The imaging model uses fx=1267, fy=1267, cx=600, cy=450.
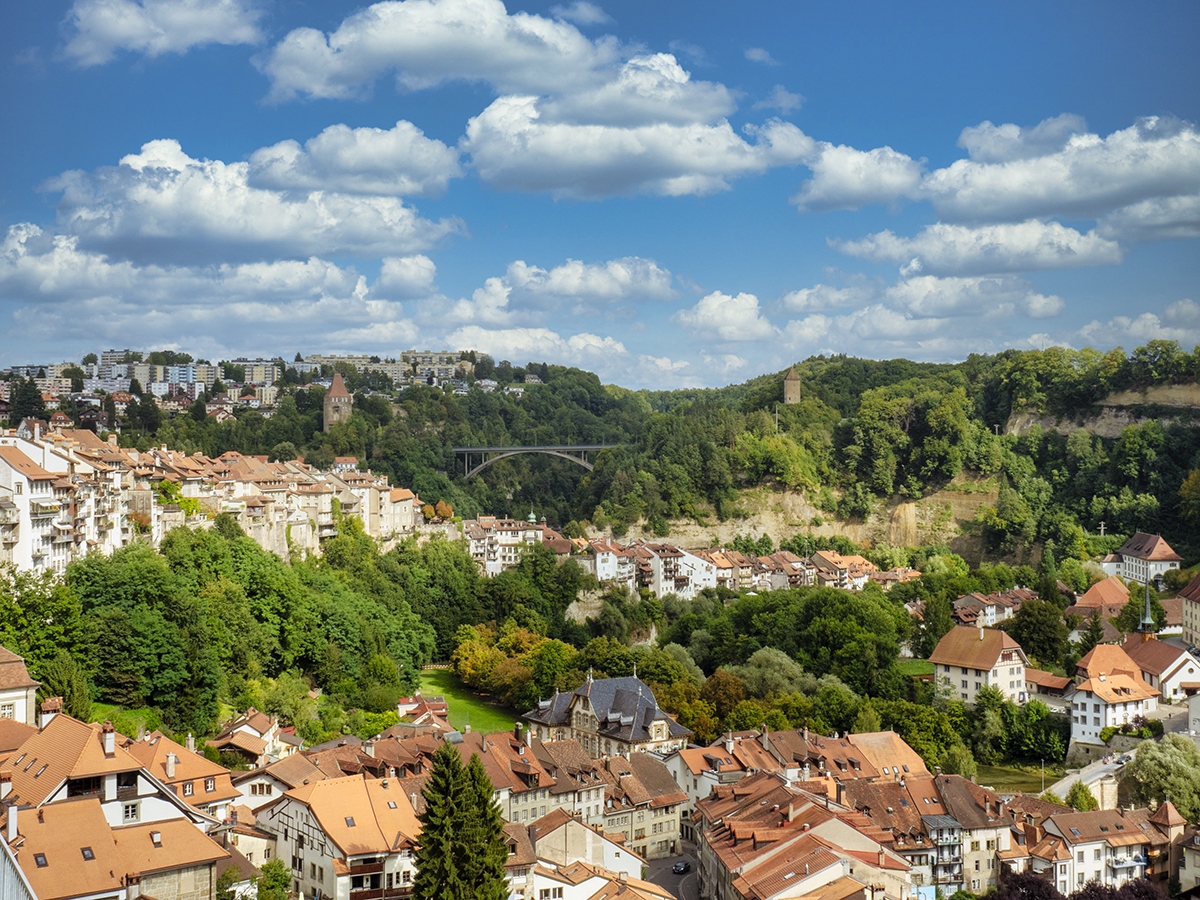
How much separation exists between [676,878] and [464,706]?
921 inches

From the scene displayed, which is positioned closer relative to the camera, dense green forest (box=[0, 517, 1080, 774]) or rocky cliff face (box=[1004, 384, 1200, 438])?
dense green forest (box=[0, 517, 1080, 774])

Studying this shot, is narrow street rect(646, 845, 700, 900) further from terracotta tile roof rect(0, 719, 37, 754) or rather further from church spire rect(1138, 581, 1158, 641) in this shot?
church spire rect(1138, 581, 1158, 641)

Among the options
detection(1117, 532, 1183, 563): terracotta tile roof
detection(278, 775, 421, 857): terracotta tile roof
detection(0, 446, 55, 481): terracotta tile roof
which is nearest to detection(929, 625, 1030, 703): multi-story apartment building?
detection(1117, 532, 1183, 563): terracotta tile roof

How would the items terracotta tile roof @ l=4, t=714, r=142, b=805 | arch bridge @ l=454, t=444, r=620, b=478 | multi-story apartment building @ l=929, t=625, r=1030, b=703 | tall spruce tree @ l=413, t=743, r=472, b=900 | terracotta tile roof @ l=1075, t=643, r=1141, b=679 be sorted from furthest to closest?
arch bridge @ l=454, t=444, r=620, b=478, multi-story apartment building @ l=929, t=625, r=1030, b=703, terracotta tile roof @ l=1075, t=643, r=1141, b=679, tall spruce tree @ l=413, t=743, r=472, b=900, terracotta tile roof @ l=4, t=714, r=142, b=805

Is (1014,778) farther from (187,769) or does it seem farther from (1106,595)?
(187,769)

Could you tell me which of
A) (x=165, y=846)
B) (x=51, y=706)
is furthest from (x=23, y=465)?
(x=165, y=846)

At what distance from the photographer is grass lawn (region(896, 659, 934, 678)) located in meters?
62.6

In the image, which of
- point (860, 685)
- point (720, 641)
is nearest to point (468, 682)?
point (720, 641)

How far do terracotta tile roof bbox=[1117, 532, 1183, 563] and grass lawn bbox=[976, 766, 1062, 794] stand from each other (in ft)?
109

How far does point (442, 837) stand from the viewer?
3000cm

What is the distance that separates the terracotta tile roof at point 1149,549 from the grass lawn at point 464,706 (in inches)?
1733

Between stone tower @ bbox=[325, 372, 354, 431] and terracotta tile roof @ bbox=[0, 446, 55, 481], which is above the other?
stone tower @ bbox=[325, 372, 354, 431]

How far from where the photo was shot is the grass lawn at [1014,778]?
4952 centimetres

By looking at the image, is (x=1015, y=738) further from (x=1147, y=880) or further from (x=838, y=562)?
(x=838, y=562)
